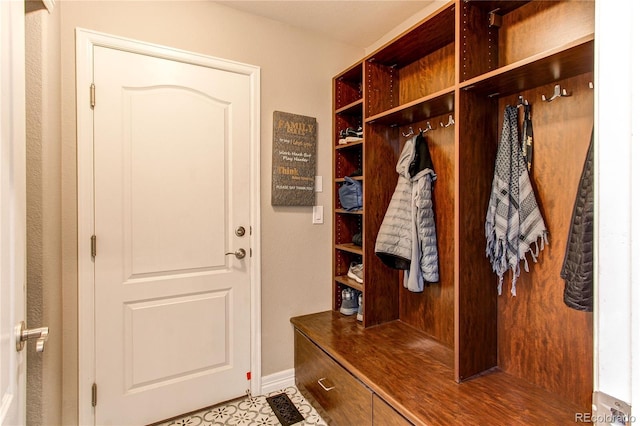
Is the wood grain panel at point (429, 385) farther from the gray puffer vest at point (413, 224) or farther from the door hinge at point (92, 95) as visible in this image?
the door hinge at point (92, 95)

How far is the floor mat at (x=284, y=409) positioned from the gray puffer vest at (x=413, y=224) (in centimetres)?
103

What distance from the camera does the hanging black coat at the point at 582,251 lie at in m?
1.08

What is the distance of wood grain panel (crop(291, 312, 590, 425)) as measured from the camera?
1207mm

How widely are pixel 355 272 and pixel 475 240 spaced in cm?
97

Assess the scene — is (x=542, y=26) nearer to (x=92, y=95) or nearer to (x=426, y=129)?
(x=426, y=129)

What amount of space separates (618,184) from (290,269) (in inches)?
78.7

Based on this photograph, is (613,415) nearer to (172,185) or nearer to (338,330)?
(338,330)

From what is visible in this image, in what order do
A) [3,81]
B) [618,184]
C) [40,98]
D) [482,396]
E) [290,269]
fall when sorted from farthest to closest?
[290,269], [482,396], [40,98], [3,81], [618,184]

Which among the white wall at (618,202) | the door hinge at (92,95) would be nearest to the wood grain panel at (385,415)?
the white wall at (618,202)

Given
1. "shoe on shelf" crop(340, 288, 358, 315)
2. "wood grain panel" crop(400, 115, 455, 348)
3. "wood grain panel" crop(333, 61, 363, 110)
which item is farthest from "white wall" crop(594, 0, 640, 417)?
"wood grain panel" crop(333, 61, 363, 110)

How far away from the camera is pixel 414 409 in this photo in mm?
1238

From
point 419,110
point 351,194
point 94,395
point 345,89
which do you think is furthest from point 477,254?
point 94,395

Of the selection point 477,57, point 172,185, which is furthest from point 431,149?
point 172,185

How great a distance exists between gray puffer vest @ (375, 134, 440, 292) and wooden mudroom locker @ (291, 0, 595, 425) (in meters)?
0.11
